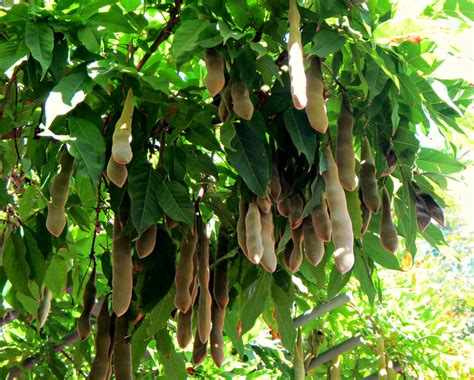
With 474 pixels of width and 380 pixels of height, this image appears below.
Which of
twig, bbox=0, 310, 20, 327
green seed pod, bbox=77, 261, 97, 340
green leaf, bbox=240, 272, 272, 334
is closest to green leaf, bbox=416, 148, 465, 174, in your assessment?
green leaf, bbox=240, 272, 272, 334

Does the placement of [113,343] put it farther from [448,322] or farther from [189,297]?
[448,322]

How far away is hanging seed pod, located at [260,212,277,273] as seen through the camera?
124cm

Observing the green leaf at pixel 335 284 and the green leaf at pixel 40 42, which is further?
the green leaf at pixel 335 284

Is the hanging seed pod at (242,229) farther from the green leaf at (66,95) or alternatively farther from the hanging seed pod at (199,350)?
the green leaf at (66,95)

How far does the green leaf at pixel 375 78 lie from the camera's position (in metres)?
1.23

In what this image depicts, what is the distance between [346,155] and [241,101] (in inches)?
8.1

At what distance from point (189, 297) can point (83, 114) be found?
1.24ft

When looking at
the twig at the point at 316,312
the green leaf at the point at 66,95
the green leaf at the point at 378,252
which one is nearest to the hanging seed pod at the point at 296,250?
the green leaf at the point at 378,252

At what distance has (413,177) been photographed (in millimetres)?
1496

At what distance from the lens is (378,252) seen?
5.48 ft

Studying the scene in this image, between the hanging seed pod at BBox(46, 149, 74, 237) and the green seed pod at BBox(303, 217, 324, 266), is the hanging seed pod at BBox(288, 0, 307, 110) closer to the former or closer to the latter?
the green seed pod at BBox(303, 217, 324, 266)

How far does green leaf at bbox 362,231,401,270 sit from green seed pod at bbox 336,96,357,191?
1.36 feet

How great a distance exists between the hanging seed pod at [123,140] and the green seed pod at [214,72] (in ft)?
0.48

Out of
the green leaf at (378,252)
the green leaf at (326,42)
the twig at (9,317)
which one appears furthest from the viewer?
the twig at (9,317)
